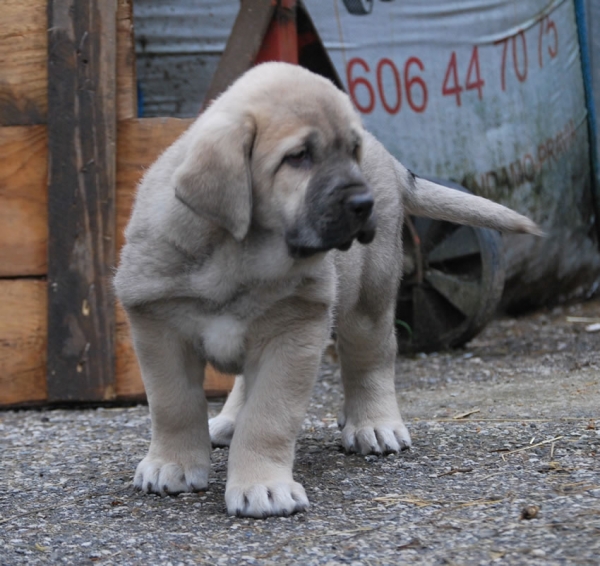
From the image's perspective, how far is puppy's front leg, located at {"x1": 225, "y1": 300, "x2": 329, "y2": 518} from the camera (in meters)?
3.20

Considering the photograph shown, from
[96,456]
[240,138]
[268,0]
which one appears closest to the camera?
[240,138]

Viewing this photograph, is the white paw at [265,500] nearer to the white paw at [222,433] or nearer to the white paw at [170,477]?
the white paw at [170,477]

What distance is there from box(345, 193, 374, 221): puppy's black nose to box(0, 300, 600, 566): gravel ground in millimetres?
938

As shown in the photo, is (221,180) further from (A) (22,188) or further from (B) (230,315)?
(A) (22,188)

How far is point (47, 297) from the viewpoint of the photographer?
17.8 ft

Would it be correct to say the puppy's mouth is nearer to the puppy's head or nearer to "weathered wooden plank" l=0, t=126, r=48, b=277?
the puppy's head

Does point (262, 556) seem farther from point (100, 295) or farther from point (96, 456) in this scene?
point (100, 295)

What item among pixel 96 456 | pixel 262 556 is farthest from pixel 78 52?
pixel 262 556

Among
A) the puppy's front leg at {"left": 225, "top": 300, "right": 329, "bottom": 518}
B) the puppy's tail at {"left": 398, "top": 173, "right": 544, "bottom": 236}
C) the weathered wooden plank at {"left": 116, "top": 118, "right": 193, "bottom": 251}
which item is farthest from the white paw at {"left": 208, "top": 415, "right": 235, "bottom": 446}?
the weathered wooden plank at {"left": 116, "top": 118, "right": 193, "bottom": 251}

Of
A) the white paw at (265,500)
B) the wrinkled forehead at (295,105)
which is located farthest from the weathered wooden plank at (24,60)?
the white paw at (265,500)

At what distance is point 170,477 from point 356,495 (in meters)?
0.64

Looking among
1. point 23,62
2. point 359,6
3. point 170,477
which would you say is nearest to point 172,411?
point 170,477

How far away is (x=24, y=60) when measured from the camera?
17.8 feet

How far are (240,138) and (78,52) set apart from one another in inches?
98.7
